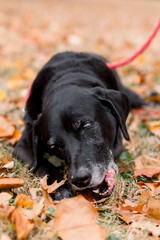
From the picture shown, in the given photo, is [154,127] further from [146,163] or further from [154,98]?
[154,98]

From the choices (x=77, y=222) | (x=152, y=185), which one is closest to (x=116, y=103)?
(x=152, y=185)

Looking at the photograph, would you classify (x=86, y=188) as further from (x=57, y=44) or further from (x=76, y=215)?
(x=57, y=44)

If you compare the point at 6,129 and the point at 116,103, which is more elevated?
→ the point at 116,103

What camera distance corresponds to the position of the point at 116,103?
3.25 m

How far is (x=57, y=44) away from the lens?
346 inches

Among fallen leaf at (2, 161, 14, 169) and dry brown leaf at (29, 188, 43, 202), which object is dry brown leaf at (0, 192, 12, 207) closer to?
dry brown leaf at (29, 188, 43, 202)

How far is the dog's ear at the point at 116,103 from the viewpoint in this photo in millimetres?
3161

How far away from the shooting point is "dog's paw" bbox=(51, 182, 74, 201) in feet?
9.25

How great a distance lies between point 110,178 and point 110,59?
17.0 ft

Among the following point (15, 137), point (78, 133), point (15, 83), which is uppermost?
point (78, 133)

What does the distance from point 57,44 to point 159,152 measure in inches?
228

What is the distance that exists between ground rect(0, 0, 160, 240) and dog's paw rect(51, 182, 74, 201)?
23 centimetres

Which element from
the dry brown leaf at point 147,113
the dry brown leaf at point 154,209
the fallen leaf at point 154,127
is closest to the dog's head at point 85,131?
the dry brown leaf at point 154,209

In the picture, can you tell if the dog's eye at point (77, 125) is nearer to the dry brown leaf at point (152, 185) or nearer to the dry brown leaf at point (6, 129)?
the dry brown leaf at point (152, 185)
